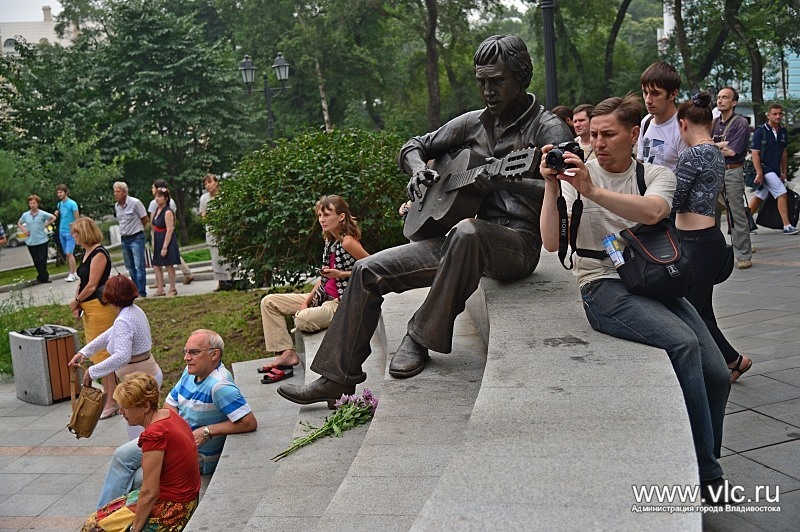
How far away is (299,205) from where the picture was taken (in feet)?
29.8

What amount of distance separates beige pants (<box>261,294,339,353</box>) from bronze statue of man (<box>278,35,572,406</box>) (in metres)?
2.26

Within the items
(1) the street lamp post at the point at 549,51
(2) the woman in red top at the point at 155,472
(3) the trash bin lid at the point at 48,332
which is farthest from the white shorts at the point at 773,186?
(2) the woman in red top at the point at 155,472

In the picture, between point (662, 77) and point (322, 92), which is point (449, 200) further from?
point (322, 92)

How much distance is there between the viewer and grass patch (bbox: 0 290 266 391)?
32.7 ft

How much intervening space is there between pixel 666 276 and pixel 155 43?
1320 inches

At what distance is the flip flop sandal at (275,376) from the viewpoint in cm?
771

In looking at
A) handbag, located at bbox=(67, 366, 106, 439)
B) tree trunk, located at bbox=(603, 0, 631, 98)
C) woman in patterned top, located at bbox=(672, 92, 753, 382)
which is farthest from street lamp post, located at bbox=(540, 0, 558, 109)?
tree trunk, located at bbox=(603, 0, 631, 98)

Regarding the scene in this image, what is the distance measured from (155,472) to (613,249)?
2.65 meters

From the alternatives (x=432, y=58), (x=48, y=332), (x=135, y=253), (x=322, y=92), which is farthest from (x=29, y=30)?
(x=48, y=332)

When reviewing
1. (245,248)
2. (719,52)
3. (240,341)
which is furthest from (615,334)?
(719,52)

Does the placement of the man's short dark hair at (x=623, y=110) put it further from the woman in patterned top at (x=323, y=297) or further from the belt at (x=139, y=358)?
the belt at (x=139, y=358)

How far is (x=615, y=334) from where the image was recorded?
4070 mm

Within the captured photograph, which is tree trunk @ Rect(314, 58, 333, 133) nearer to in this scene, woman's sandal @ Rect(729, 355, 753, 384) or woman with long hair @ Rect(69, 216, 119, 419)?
woman with long hair @ Rect(69, 216, 119, 419)

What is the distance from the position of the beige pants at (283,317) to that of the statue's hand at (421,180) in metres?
2.60
